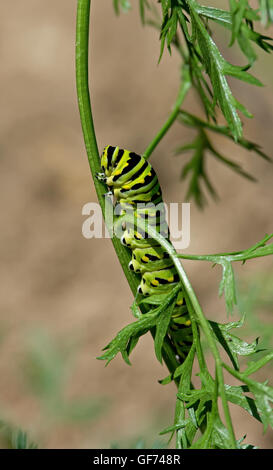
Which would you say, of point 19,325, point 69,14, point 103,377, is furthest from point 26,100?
point 103,377

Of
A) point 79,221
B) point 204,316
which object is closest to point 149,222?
point 204,316

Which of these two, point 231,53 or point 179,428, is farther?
point 231,53

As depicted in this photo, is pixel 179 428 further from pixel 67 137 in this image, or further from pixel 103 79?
pixel 103 79

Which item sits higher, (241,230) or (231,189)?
(231,189)

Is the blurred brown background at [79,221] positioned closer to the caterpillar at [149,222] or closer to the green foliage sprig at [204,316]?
the caterpillar at [149,222]

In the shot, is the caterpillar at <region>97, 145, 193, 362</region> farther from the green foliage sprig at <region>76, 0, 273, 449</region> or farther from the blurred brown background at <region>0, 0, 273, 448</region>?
the blurred brown background at <region>0, 0, 273, 448</region>

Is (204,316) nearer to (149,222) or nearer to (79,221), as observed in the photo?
(149,222)

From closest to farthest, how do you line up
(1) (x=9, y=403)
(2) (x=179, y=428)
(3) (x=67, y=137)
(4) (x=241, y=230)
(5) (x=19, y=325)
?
(2) (x=179, y=428) < (1) (x=9, y=403) < (5) (x=19, y=325) < (4) (x=241, y=230) < (3) (x=67, y=137)
